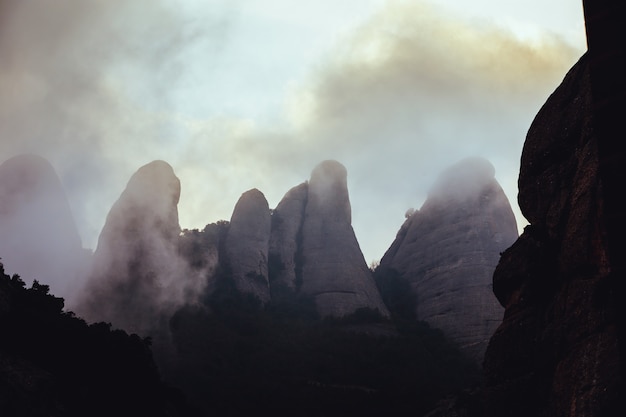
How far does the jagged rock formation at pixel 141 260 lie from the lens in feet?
255

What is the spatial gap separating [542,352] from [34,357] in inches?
851

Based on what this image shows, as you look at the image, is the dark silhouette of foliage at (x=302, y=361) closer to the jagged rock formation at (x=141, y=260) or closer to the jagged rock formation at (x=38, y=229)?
the jagged rock formation at (x=141, y=260)

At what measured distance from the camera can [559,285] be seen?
2673 centimetres

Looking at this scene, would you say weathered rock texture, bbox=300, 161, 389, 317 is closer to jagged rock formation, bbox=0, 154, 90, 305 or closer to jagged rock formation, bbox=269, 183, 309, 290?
jagged rock formation, bbox=269, 183, 309, 290

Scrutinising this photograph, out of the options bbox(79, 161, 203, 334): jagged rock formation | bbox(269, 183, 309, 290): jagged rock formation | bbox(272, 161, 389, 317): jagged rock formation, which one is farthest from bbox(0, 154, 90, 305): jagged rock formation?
bbox(272, 161, 389, 317): jagged rock formation

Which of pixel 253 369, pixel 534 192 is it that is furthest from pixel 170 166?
pixel 534 192

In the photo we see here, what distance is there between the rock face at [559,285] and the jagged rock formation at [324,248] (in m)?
61.4

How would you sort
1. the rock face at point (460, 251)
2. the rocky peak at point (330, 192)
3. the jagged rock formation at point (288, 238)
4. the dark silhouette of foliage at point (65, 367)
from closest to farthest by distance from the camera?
the dark silhouette of foliage at point (65, 367) → the rock face at point (460, 251) → the jagged rock formation at point (288, 238) → the rocky peak at point (330, 192)

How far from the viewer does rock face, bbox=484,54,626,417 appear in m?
22.8

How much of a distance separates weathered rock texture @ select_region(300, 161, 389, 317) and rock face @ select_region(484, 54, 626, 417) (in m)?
61.4

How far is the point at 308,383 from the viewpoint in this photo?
232 feet

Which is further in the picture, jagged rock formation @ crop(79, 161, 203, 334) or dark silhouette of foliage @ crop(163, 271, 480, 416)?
jagged rock formation @ crop(79, 161, 203, 334)

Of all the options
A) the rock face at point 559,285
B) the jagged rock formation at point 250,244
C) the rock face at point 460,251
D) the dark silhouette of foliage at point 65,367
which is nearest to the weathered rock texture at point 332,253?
the jagged rock formation at point 250,244

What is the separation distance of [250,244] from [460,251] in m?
25.5
